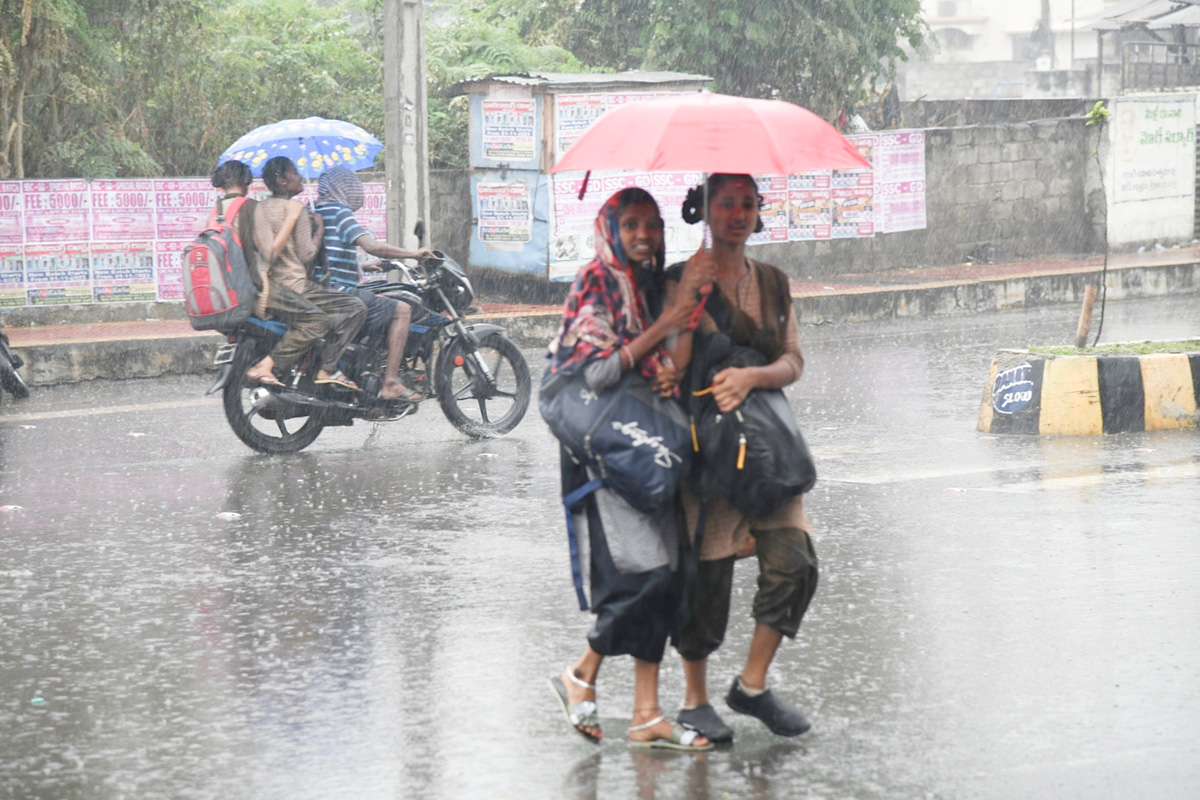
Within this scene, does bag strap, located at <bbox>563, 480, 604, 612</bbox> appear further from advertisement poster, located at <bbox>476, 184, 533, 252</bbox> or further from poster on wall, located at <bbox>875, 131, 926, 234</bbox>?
poster on wall, located at <bbox>875, 131, 926, 234</bbox>

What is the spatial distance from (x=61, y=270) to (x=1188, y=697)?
1149 cm

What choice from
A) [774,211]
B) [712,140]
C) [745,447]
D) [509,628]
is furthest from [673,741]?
[774,211]

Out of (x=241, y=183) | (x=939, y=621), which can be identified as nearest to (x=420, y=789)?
(x=939, y=621)

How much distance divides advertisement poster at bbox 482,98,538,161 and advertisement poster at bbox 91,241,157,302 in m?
3.54

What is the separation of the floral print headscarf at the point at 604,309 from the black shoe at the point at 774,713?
0.91 m

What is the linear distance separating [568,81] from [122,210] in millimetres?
4385

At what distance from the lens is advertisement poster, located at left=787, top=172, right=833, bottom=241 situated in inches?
709

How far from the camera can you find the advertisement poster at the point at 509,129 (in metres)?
15.5

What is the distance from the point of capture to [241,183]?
8.92m

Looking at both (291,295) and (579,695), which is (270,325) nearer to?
(291,295)

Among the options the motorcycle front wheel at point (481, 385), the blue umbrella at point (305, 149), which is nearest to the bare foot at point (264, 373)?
the motorcycle front wheel at point (481, 385)

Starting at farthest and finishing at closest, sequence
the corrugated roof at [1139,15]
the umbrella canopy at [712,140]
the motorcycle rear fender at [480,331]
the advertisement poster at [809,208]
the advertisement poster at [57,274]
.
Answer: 1. the corrugated roof at [1139,15]
2. the advertisement poster at [809,208]
3. the advertisement poster at [57,274]
4. the motorcycle rear fender at [480,331]
5. the umbrella canopy at [712,140]

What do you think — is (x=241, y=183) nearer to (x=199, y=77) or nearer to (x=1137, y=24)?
(x=199, y=77)

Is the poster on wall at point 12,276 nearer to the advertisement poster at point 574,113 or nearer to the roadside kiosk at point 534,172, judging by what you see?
the roadside kiosk at point 534,172
